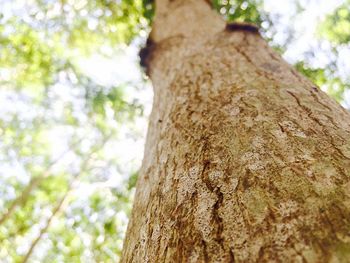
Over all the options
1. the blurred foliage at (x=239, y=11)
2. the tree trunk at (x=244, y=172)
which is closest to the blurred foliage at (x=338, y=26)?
the blurred foliage at (x=239, y=11)

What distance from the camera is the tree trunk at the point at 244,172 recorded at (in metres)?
0.86

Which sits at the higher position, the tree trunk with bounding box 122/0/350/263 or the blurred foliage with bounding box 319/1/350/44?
the blurred foliage with bounding box 319/1/350/44

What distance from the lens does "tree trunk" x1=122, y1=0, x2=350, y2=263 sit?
856mm

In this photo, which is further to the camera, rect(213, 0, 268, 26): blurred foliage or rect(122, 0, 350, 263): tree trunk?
rect(213, 0, 268, 26): blurred foliage

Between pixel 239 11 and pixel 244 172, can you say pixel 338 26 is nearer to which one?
pixel 239 11

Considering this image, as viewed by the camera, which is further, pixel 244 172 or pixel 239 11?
pixel 239 11

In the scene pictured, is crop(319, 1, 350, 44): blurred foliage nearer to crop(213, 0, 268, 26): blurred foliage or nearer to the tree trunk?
crop(213, 0, 268, 26): blurred foliage

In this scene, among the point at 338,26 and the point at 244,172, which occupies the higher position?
the point at 338,26

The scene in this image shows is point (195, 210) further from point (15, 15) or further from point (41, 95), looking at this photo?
point (41, 95)

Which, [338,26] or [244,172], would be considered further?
[338,26]

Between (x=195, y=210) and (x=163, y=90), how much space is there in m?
1.40

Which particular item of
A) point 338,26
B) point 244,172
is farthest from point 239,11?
point 244,172

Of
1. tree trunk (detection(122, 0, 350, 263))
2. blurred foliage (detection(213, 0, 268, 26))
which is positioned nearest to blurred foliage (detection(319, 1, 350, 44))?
blurred foliage (detection(213, 0, 268, 26))

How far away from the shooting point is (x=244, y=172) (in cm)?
112
